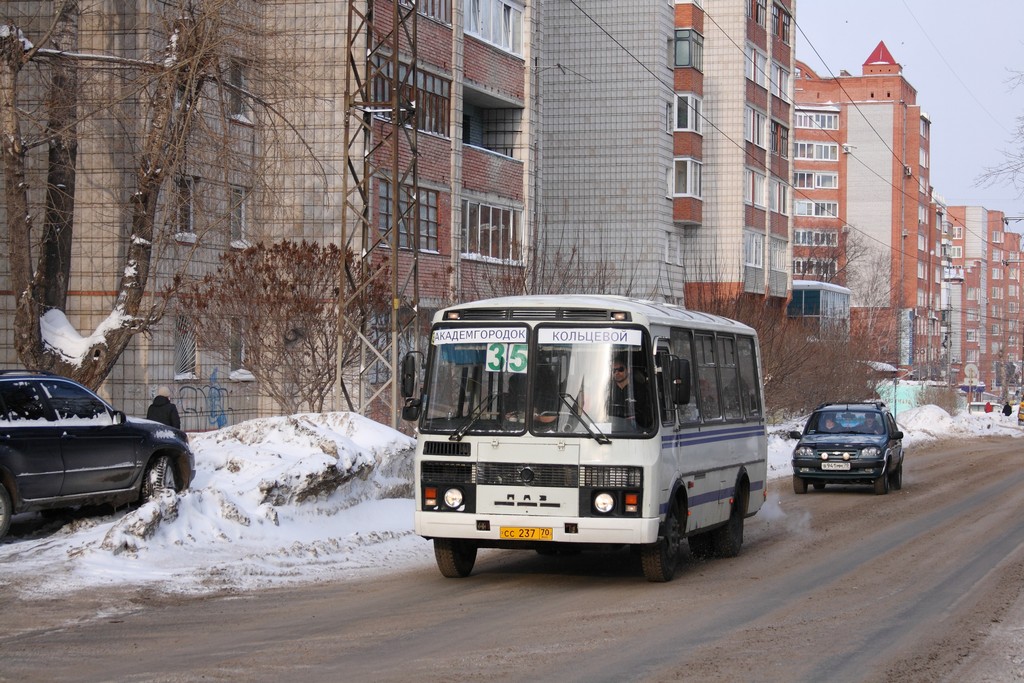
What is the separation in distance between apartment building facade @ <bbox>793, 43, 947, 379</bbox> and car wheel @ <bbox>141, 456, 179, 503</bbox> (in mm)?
100945

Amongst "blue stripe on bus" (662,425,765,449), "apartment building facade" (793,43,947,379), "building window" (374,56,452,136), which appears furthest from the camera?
"apartment building facade" (793,43,947,379)

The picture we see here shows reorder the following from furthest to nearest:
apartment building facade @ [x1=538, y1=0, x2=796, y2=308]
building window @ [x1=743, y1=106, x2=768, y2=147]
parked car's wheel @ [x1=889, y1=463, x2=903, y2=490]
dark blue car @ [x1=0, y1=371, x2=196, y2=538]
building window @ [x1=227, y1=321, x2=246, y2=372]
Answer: building window @ [x1=743, y1=106, x2=768, y2=147] < apartment building facade @ [x1=538, y1=0, x2=796, y2=308] < parked car's wheel @ [x1=889, y1=463, x2=903, y2=490] < building window @ [x1=227, y1=321, x2=246, y2=372] < dark blue car @ [x1=0, y1=371, x2=196, y2=538]

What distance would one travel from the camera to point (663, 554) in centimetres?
1372

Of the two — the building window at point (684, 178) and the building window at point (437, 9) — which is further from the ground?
the building window at point (437, 9)

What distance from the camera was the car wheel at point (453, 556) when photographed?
46.0 ft

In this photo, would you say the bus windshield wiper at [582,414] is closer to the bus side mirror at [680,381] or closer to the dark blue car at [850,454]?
the bus side mirror at [680,381]

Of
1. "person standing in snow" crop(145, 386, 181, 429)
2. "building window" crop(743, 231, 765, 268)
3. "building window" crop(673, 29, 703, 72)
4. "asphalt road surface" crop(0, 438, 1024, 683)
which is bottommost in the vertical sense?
"asphalt road surface" crop(0, 438, 1024, 683)

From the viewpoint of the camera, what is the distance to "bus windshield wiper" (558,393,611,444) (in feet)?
43.4

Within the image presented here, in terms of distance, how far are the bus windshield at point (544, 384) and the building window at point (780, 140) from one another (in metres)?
49.8

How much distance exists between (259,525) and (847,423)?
1500 cm

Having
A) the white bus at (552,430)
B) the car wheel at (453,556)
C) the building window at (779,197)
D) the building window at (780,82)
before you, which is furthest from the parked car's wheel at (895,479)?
the building window at (780,82)

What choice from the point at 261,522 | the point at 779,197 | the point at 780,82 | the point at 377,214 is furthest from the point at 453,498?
the point at 780,82

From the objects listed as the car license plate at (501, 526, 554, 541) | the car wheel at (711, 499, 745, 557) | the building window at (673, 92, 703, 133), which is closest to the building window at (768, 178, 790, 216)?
the building window at (673, 92, 703, 133)

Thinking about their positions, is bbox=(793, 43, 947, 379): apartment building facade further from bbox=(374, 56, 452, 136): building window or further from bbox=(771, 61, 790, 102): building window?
bbox=(374, 56, 452, 136): building window
